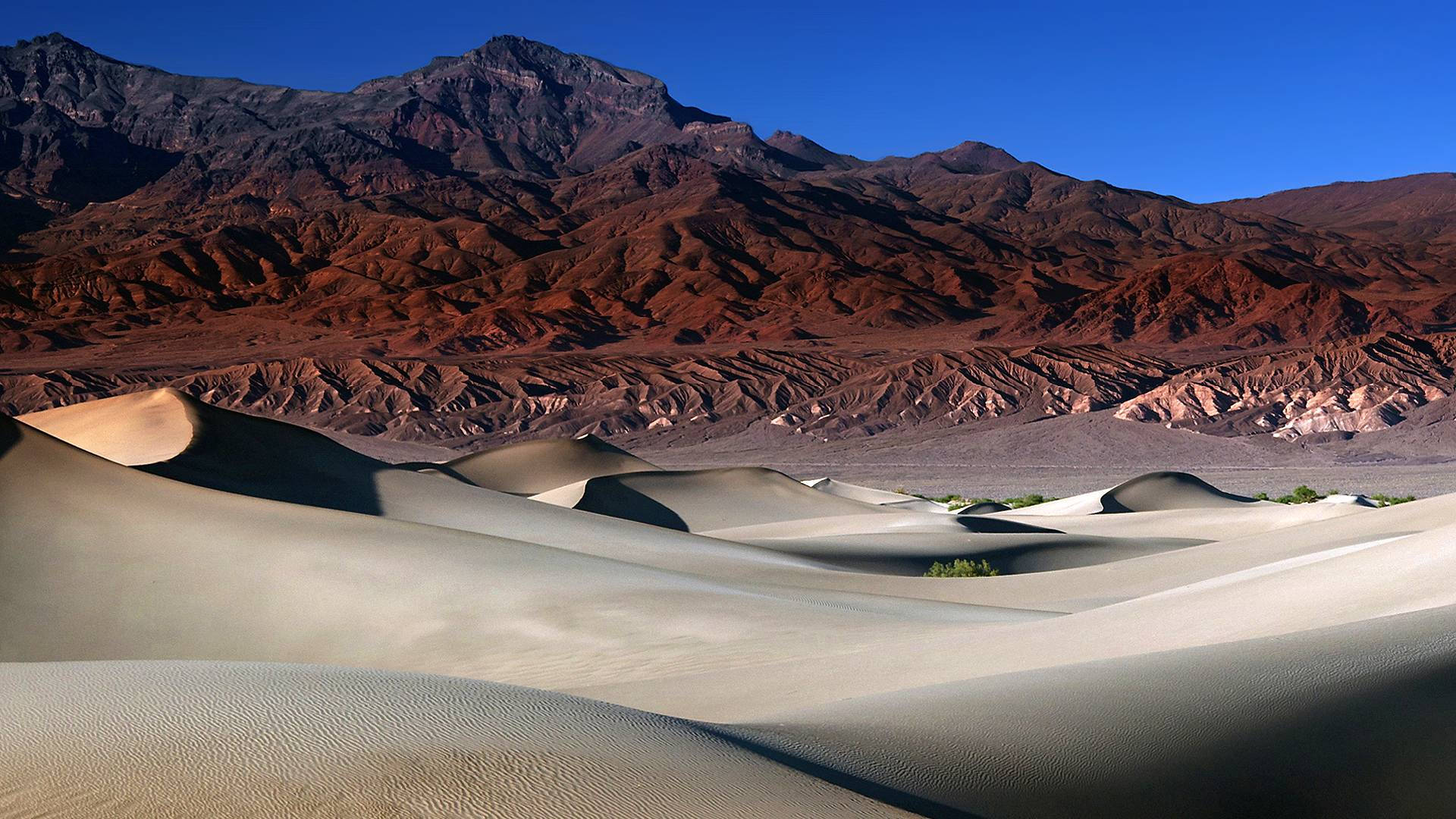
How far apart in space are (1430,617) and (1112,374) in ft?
256

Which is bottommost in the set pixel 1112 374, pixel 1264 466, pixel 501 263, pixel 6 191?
pixel 1264 466

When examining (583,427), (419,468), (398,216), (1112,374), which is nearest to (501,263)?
(398,216)

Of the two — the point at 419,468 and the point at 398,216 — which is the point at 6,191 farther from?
the point at 419,468

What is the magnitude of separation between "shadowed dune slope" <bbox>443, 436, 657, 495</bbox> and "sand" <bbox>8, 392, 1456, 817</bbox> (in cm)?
1736

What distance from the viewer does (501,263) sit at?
136 meters

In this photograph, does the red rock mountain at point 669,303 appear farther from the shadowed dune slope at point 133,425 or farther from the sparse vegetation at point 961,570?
the sparse vegetation at point 961,570

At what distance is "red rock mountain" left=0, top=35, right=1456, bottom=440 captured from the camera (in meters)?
82.6

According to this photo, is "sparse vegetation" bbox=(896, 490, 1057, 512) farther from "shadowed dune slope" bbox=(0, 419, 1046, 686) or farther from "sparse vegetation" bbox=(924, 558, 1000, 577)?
"shadowed dune slope" bbox=(0, 419, 1046, 686)

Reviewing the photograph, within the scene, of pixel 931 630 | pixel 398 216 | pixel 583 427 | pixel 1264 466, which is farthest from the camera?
pixel 398 216

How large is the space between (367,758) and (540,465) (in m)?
38.4

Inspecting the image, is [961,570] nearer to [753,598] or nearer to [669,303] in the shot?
[753,598]

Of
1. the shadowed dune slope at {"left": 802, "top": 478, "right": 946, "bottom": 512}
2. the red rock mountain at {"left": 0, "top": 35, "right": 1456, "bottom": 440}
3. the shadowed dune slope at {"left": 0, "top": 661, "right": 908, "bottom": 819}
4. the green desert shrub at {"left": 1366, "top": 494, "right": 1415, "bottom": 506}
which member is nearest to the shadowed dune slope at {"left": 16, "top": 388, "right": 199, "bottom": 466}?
the shadowed dune slope at {"left": 0, "top": 661, "right": 908, "bottom": 819}

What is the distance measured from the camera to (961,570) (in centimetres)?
2191

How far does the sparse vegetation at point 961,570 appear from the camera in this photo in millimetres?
21906
